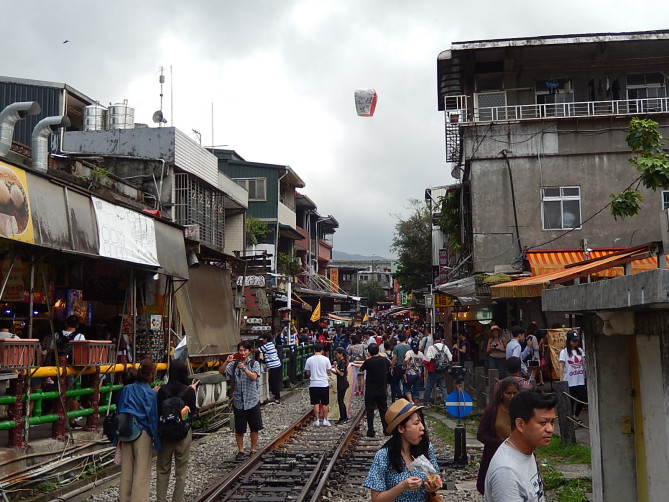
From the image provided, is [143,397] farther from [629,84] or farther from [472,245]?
[629,84]

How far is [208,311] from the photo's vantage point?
17297 millimetres

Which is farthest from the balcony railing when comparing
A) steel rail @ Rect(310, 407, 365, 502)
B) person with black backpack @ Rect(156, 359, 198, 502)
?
person with black backpack @ Rect(156, 359, 198, 502)

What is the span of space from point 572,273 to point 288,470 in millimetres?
5411

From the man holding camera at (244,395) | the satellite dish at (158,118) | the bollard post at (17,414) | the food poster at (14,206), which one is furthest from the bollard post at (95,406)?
the satellite dish at (158,118)

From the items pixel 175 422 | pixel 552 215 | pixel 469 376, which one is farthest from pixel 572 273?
pixel 552 215

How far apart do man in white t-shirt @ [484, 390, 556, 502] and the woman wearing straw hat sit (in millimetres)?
517

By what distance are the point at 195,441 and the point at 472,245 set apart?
13651 mm

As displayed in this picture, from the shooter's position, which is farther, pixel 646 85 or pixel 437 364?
pixel 646 85

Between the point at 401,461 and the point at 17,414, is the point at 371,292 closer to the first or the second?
the point at 17,414

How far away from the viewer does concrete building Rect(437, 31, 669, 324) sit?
970 inches

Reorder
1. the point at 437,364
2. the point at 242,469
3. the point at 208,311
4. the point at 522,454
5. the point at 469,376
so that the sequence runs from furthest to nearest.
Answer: the point at 469,376 < the point at 437,364 < the point at 208,311 < the point at 242,469 < the point at 522,454

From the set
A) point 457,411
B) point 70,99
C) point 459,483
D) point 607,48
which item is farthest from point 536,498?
point 70,99

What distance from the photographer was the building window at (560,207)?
2498 cm

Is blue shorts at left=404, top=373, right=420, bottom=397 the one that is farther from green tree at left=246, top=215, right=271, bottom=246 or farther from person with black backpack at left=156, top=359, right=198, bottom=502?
green tree at left=246, top=215, right=271, bottom=246
